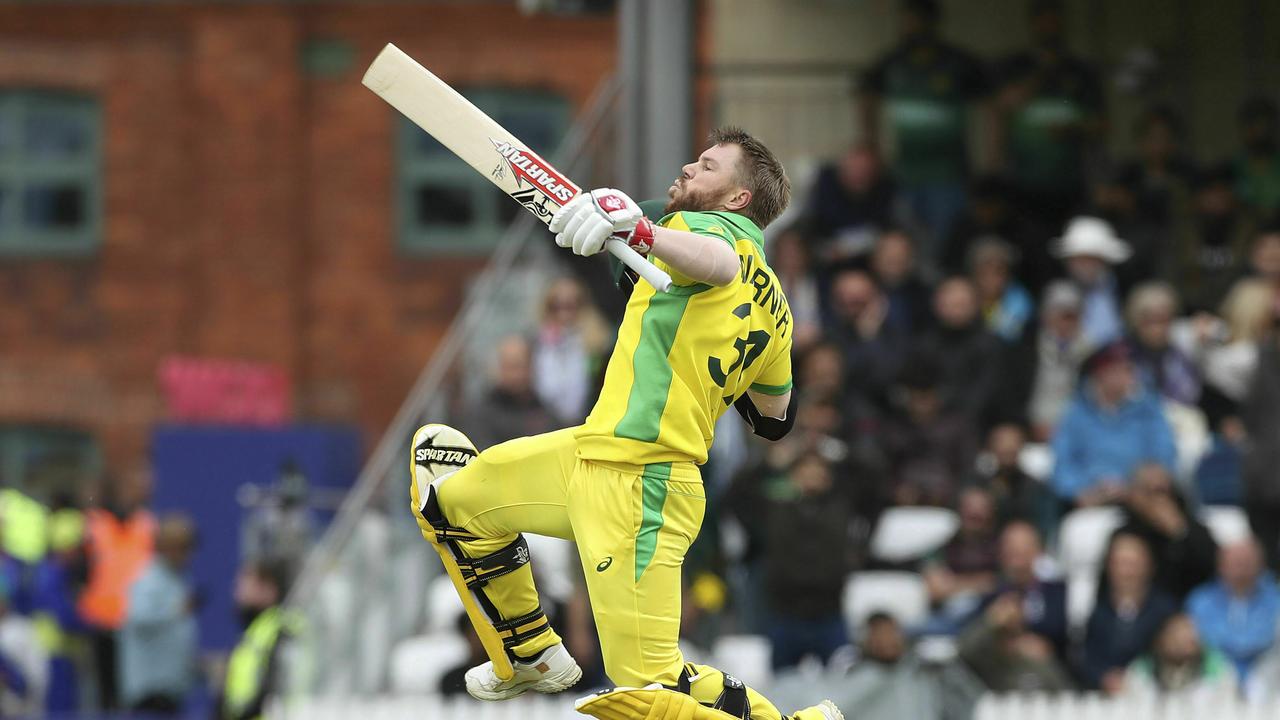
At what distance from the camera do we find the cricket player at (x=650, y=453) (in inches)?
244

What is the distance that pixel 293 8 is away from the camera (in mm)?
23344

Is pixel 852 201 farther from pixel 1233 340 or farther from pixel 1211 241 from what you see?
pixel 1233 340

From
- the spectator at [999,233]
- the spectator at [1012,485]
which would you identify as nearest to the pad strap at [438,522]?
the spectator at [1012,485]

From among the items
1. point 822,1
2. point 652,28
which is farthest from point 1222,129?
point 652,28

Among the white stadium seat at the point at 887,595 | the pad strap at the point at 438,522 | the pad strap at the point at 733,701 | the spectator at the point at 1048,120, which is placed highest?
the spectator at the point at 1048,120

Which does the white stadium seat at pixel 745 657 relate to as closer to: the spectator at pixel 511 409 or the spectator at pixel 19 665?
the spectator at pixel 511 409

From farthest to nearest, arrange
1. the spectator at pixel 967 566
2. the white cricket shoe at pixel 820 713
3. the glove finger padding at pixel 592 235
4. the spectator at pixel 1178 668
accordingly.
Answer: the spectator at pixel 967 566
the spectator at pixel 1178 668
the white cricket shoe at pixel 820 713
the glove finger padding at pixel 592 235

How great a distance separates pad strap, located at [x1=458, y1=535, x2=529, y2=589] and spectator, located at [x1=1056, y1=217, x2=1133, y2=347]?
664 cm

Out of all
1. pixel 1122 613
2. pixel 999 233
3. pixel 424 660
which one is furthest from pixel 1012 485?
pixel 424 660

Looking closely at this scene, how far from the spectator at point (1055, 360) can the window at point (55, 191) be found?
1413 cm

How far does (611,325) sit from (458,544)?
19.1 feet

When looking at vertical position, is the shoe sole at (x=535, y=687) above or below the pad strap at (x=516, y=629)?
below

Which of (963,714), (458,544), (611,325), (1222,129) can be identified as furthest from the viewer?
(1222,129)

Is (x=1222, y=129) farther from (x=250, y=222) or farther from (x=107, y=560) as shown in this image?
(x=250, y=222)
